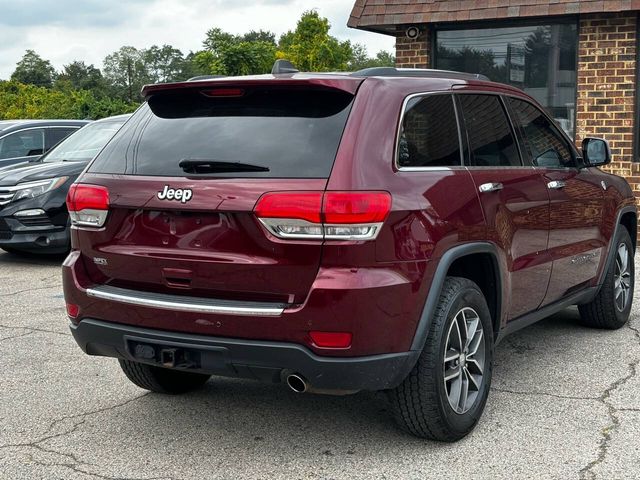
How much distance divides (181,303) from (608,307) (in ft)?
12.2

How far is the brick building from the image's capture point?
10.5 meters

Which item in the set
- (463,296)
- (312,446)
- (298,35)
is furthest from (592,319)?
(298,35)

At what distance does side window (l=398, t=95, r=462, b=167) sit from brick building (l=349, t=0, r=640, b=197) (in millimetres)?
6863

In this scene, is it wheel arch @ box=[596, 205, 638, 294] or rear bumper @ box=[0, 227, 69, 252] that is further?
rear bumper @ box=[0, 227, 69, 252]

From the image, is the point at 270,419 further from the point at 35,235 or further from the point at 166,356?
the point at 35,235

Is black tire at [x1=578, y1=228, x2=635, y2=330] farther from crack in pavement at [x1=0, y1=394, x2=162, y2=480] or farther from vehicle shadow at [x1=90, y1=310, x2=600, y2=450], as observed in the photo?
crack in pavement at [x1=0, y1=394, x2=162, y2=480]

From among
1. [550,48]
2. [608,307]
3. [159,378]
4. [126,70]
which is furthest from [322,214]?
[126,70]

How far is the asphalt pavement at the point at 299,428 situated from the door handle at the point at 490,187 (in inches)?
46.9

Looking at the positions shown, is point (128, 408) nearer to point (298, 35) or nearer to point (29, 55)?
point (298, 35)

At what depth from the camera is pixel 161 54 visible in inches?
4107

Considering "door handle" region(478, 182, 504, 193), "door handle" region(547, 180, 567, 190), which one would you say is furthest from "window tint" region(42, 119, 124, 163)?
"door handle" region(478, 182, 504, 193)

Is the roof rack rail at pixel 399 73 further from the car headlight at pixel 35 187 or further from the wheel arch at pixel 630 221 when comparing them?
the car headlight at pixel 35 187

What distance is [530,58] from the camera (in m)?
11.1

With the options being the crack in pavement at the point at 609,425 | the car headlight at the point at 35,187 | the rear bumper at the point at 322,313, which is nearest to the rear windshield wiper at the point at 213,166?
the rear bumper at the point at 322,313
